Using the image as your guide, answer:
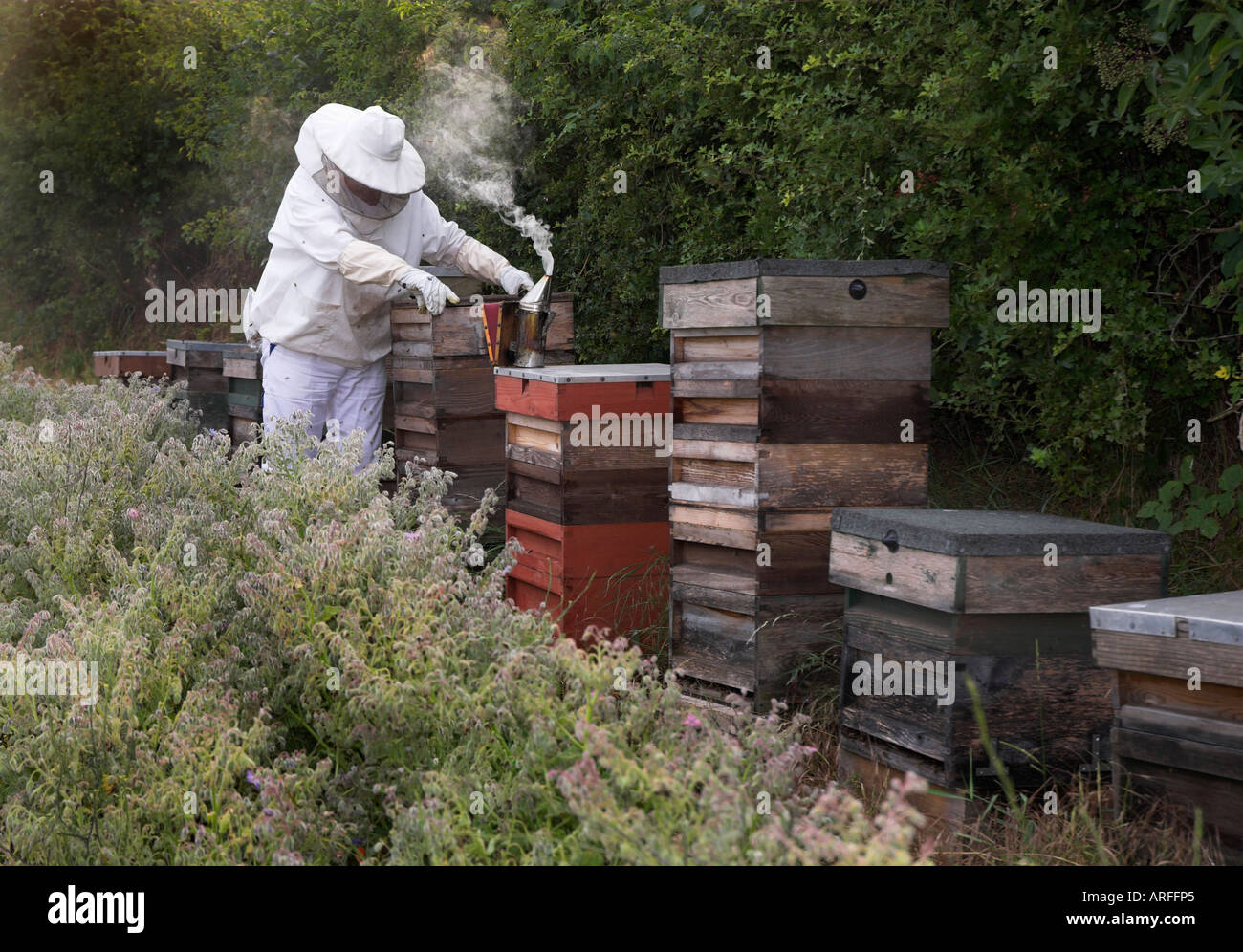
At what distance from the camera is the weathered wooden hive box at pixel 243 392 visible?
6852 millimetres

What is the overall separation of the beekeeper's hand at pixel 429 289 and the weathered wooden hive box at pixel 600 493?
2.16ft

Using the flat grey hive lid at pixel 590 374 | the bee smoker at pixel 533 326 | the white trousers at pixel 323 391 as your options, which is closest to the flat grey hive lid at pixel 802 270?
the flat grey hive lid at pixel 590 374

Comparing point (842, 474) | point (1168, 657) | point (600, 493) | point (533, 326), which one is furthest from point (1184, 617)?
Result: point (533, 326)

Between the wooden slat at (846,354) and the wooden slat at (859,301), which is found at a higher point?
the wooden slat at (859,301)

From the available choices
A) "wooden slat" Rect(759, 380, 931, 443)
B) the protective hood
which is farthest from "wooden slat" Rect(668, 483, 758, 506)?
the protective hood

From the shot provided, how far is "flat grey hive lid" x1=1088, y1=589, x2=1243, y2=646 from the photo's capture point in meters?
2.40

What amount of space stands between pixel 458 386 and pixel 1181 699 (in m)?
3.47

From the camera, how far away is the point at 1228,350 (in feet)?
13.3

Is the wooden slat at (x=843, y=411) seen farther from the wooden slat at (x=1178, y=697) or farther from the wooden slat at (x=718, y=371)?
the wooden slat at (x=1178, y=697)

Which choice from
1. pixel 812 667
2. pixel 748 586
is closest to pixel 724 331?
pixel 748 586

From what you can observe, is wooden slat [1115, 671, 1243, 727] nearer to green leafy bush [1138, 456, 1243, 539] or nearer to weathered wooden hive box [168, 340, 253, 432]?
green leafy bush [1138, 456, 1243, 539]

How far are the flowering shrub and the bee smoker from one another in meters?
1.27

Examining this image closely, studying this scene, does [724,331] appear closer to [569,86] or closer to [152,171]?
[569,86]

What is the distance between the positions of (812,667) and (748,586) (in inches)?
11.5
